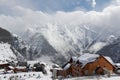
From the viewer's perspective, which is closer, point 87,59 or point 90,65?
point 90,65

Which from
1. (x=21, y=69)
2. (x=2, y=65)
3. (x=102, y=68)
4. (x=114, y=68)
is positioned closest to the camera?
(x=102, y=68)

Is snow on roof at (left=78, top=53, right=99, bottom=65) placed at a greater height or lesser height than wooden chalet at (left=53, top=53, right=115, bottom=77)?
greater

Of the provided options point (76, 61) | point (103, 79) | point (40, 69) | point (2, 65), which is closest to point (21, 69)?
point (40, 69)

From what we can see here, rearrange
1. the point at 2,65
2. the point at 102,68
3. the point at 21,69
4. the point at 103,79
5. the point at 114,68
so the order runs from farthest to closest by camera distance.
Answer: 1. the point at 2,65
2. the point at 21,69
3. the point at 114,68
4. the point at 102,68
5. the point at 103,79

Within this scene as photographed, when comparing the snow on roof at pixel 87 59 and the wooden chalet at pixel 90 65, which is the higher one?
the snow on roof at pixel 87 59

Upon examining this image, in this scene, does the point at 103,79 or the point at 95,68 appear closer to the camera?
the point at 103,79

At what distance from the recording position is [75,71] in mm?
105188

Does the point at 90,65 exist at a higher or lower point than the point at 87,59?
lower

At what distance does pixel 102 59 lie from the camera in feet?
340

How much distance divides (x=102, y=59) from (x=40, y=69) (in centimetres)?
5871

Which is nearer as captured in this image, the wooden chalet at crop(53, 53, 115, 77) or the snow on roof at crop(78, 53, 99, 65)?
the wooden chalet at crop(53, 53, 115, 77)

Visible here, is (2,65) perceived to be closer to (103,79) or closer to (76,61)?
(76,61)

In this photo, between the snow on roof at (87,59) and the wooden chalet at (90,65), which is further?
the snow on roof at (87,59)

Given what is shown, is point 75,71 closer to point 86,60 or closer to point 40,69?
point 86,60
